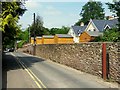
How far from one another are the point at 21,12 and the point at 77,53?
25.6 ft

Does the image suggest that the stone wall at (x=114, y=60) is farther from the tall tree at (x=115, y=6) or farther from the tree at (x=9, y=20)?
the tall tree at (x=115, y=6)

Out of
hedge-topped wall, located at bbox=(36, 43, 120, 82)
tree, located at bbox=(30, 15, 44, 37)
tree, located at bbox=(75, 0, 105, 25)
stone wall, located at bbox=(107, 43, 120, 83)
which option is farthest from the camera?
tree, located at bbox=(75, 0, 105, 25)

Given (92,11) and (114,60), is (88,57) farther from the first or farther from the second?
(92,11)

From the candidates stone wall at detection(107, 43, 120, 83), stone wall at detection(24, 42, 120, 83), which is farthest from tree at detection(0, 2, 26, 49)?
stone wall at detection(107, 43, 120, 83)

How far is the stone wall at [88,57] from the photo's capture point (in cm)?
1860

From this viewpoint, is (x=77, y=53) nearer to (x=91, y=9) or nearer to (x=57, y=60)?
(x=57, y=60)

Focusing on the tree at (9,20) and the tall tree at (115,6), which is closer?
the tree at (9,20)

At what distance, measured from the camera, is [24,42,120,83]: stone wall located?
18.6m

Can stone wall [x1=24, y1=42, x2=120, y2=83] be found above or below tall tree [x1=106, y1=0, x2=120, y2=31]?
below

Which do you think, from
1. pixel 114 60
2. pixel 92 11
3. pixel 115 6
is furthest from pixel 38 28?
pixel 114 60

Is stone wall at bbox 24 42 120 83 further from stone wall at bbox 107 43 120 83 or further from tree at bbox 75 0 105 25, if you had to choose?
tree at bbox 75 0 105 25

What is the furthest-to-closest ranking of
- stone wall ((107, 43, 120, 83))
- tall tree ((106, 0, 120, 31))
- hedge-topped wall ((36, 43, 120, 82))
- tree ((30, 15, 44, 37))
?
tree ((30, 15, 44, 37)) < tall tree ((106, 0, 120, 31)) < hedge-topped wall ((36, 43, 120, 82)) < stone wall ((107, 43, 120, 83))

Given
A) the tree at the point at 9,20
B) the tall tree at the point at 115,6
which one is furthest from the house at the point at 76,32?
the tree at the point at 9,20

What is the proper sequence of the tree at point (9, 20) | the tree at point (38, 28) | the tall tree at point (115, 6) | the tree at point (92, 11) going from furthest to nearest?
the tree at point (92, 11), the tree at point (38, 28), the tall tree at point (115, 6), the tree at point (9, 20)
